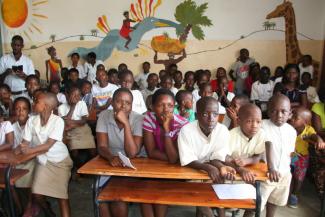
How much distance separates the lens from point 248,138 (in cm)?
229

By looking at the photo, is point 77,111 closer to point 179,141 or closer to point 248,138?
point 179,141

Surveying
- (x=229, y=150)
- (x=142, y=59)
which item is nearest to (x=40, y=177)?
(x=229, y=150)

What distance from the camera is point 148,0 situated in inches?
251

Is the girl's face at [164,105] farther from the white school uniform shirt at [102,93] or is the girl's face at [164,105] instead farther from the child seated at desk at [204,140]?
the white school uniform shirt at [102,93]

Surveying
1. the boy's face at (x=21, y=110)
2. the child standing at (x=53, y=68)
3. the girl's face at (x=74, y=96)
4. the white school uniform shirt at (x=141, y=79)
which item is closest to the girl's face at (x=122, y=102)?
the boy's face at (x=21, y=110)

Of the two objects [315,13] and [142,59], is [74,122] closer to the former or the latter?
[142,59]

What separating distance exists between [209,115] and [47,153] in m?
1.44

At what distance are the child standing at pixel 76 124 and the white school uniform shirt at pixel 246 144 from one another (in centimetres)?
205

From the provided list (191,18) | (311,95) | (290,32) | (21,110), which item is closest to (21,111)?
Answer: (21,110)

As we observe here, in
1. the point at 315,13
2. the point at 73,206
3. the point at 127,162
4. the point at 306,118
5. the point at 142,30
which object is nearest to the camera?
the point at 127,162

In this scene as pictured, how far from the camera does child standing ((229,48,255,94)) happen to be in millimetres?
6074

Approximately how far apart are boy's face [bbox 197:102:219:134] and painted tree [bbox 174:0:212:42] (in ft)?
14.9

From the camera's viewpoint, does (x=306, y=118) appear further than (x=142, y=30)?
No

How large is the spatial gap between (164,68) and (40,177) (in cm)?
446
